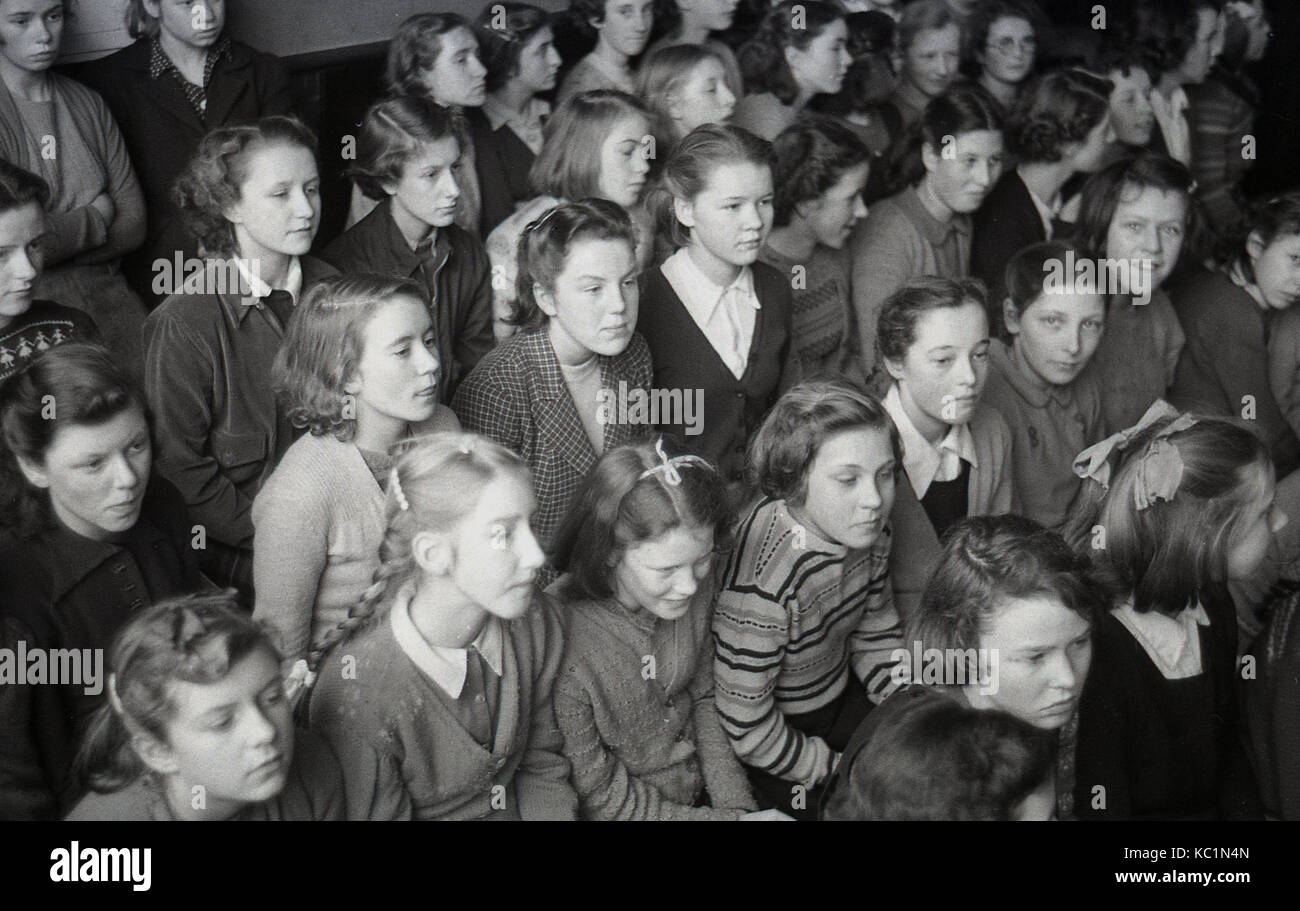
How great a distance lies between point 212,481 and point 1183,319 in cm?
172

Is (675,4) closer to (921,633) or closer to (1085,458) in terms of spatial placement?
(1085,458)

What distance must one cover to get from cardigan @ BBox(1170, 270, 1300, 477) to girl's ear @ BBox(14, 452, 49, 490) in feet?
6.11

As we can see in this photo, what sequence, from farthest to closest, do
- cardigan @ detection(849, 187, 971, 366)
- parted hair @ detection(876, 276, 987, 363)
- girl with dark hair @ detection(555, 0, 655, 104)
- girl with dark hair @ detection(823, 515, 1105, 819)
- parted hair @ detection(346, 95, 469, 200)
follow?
girl with dark hair @ detection(555, 0, 655, 104) → cardigan @ detection(849, 187, 971, 366) → parted hair @ detection(346, 95, 469, 200) → parted hair @ detection(876, 276, 987, 363) → girl with dark hair @ detection(823, 515, 1105, 819)

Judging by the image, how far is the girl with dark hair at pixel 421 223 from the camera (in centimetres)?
230

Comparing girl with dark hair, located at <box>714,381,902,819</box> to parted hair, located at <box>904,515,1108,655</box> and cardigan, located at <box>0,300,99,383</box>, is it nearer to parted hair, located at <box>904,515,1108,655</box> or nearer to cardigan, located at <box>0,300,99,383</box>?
parted hair, located at <box>904,515,1108,655</box>

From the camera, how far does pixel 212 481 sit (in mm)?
2068

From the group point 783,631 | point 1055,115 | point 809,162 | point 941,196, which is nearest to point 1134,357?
point 941,196

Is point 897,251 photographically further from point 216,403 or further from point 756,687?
point 216,403

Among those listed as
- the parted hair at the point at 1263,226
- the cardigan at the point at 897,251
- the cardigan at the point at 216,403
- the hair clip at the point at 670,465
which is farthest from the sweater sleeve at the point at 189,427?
the parted hair at the point at 1263,226

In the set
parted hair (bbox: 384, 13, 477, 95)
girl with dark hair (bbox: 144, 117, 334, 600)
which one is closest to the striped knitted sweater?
girl with dark hair (bbox: 144, 117, 334, 600)

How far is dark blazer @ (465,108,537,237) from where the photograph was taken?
260cm

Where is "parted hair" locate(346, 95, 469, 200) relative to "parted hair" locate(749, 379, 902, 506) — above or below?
above

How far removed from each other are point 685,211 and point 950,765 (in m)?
1.05
